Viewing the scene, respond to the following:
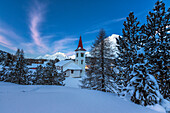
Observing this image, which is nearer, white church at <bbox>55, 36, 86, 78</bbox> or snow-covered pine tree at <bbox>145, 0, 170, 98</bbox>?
snow-covered pine tree at <bbox>145, 0, 170, 98</bbox>

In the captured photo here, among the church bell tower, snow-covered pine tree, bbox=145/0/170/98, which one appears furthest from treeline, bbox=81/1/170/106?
the church bell tower

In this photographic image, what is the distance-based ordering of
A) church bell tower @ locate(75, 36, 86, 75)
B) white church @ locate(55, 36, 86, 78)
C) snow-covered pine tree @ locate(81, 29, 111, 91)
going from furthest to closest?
1. church bell tower @ locate(75, 36, 86, 75)
2. white church @ locate(55, 36, 86, 78)
3. snow-covered pine tree @ locate(81, 29, 111, 91)

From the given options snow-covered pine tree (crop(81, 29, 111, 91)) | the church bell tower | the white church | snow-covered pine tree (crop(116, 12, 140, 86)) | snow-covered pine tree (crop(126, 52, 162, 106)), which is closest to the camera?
snow-covered pine tree (crop(126, 52, 162, 106))

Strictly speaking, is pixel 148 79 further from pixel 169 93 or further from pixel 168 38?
pixel 168 38

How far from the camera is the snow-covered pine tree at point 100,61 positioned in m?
11.4

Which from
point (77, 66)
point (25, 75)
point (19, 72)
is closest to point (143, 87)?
point (25, 75)

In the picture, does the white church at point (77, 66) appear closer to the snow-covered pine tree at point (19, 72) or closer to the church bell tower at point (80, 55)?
the church bell tower at point (80, 55)

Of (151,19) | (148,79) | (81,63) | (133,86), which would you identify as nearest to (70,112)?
(133,86)

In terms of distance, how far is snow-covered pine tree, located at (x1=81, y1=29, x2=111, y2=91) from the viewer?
11.4 m

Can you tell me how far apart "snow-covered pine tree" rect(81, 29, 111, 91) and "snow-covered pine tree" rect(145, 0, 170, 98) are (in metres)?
4.76

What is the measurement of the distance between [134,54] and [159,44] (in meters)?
5.29

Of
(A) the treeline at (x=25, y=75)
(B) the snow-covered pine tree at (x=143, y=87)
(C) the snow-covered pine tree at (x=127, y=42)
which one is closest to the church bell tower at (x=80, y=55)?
(A) the treeline at (x=25, y=75)

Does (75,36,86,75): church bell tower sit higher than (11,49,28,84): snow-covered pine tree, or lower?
higher

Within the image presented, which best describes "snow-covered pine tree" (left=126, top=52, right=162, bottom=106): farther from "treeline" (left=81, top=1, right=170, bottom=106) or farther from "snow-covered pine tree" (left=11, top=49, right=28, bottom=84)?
"snow-covered pine tree" (left=11, top=49, right=28, bottom=84)
